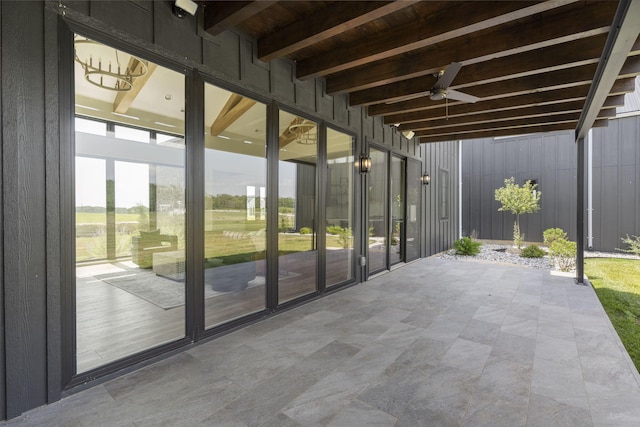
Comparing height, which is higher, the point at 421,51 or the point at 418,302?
the point at 421,51

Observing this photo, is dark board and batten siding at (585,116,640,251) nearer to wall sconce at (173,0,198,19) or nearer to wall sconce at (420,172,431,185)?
wall sconce at (420,172,431,185)

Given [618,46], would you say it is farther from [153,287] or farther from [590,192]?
[590,192]

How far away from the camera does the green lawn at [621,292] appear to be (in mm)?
3526

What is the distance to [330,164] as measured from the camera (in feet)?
16.6

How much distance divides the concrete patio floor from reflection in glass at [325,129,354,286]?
3.53ft

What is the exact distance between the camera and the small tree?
10.3 meters

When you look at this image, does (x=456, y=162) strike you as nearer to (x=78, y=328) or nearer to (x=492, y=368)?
(x=492, y=368)

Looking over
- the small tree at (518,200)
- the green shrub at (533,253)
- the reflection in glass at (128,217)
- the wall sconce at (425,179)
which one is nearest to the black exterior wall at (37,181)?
the reflection in glass at (128,217)

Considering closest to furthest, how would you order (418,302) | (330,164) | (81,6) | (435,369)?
(81,6) → (435,369) → (418,302) → (330,164)

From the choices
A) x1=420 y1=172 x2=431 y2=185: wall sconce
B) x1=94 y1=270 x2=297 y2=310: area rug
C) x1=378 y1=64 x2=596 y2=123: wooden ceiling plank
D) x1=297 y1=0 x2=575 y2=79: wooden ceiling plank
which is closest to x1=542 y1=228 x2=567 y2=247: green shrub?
x1=420 y1=172 x2=431 y2=185: wall sconce

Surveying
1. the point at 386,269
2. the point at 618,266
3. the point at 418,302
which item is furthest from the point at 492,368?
the point at 618,266

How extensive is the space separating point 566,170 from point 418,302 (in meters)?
9.67

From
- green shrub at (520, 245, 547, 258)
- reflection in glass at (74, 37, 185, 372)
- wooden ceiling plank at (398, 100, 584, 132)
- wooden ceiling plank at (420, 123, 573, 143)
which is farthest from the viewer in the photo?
green shrub at (520, 245, 547, 258)

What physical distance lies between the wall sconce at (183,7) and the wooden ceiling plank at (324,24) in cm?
90
